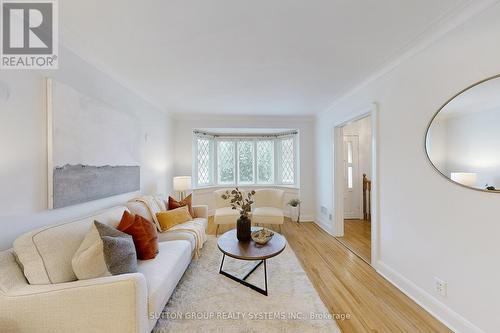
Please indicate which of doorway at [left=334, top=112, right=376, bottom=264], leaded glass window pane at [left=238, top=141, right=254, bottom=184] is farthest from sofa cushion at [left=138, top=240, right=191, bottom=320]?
doorway at [left=334, top=112, right=376, bottom=264]

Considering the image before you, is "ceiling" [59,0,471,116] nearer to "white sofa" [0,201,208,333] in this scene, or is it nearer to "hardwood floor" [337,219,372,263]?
"white sofa" [0,201,208,333]

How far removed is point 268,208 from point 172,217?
1.92 m

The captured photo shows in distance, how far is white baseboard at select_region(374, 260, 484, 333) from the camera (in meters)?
1.58

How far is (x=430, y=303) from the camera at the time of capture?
5.99ft

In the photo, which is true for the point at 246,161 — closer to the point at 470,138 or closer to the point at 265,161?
the point at 265,161

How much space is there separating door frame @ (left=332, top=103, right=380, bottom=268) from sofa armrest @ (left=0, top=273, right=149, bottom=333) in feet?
8.33

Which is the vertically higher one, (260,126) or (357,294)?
(260,126)

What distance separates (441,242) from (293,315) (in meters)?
1.38

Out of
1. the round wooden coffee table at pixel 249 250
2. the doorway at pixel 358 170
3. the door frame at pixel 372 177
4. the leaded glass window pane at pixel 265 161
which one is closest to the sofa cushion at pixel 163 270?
the round wooden coffee table at pixel 249 250

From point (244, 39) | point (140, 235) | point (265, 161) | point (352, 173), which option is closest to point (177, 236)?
point (140, 235)

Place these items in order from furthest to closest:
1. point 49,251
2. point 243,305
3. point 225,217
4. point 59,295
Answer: point 225,217 → point 243,305 → point 49,251 → point 59,295

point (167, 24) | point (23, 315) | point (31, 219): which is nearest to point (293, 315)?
point (23, 315)

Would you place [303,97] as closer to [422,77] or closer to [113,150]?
[422,77]

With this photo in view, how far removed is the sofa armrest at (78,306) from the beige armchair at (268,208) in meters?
2.64
